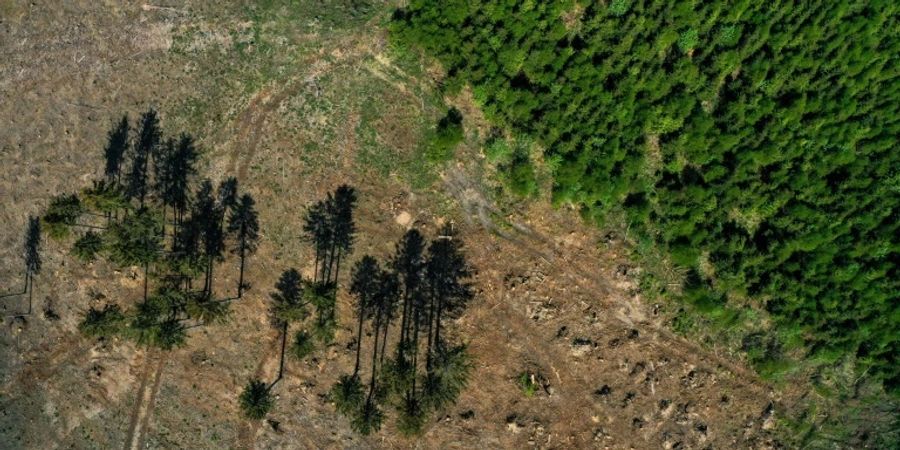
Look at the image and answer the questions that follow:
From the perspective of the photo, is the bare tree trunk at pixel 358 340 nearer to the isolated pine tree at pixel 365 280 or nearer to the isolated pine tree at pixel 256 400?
the isolated pine tree at pixel 365 280

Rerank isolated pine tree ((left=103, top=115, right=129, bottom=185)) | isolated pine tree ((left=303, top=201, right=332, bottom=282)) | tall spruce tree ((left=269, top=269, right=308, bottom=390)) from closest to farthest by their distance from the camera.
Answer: isolated pine tree ((left=303, top=201, right=332, bottom=282)) < tall spruce tree ((left=269, top=269, right=308, bottom=390)) < isolated pine tree ((left=103, top=115, right=129, bottom=185))

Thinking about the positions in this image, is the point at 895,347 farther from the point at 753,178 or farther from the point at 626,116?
the point at 626,116

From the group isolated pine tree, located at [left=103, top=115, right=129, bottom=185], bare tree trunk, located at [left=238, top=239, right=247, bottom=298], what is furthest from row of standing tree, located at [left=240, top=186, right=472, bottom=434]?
isolated pine tree, located at [left=103, top=115, right=129, bottom=185]

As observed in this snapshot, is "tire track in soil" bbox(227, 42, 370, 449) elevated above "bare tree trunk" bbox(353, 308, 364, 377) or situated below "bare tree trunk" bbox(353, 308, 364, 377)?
above

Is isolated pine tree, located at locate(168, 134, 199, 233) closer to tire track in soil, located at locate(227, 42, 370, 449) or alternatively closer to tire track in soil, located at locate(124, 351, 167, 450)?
tire track in soil, located at locate(227, 42, 370, 449)

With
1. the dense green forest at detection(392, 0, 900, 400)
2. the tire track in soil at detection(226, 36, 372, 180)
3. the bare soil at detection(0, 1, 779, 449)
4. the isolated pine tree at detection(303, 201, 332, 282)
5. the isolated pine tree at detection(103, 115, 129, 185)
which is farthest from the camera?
the isolated pine tree at detection(103, 115, 129, 185)

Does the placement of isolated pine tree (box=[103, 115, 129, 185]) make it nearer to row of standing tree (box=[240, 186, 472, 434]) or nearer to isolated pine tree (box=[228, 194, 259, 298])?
Result: isolated pine tree (box=[228, 194, 259, 298])

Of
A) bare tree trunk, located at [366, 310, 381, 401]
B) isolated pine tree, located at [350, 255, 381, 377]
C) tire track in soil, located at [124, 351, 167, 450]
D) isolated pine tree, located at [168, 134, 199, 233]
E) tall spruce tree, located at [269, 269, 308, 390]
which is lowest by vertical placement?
tire track in soil, located at [124, 351, 167, 450]

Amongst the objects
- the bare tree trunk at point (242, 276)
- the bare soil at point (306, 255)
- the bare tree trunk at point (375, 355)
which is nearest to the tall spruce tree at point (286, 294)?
the bare soil at point (306, 255)

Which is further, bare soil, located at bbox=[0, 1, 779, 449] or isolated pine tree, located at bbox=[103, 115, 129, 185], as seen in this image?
isolated pine tree, located at bbox=[103, 115, 129, 185]
